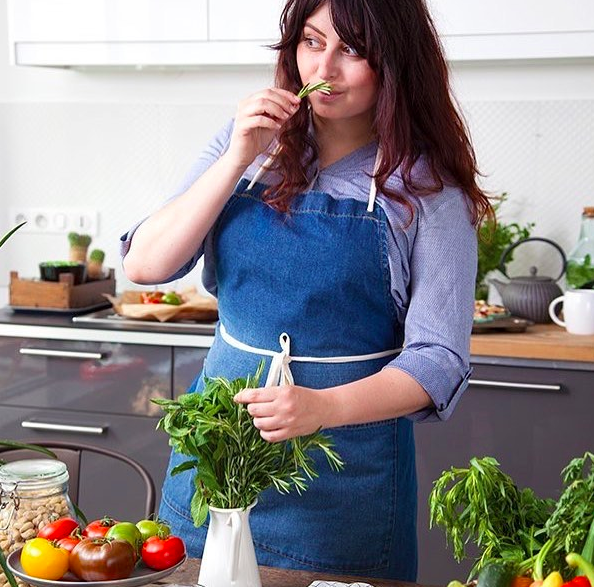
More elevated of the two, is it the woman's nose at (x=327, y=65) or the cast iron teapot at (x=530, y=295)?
the woman's nose at (x=327, y=65)

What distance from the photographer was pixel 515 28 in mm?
2938

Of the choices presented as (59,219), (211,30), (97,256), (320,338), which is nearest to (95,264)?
(97,256)

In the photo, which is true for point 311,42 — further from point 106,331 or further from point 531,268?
point 531,268

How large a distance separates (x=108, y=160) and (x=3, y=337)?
2.62 feet

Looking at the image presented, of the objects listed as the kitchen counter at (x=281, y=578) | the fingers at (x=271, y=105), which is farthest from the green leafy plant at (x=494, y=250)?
the kitchen counter at (x=281, y=578)

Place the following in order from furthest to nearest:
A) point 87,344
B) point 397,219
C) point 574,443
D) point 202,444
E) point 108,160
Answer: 1. point 108,160
2. point 87,344
3. point 574,443
4. point 397,219
5. point 202,444

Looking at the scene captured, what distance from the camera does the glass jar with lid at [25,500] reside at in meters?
1.27

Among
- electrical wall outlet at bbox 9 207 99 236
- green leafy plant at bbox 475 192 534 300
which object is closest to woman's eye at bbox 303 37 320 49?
green leafy plant at bbox 475 192 534 300

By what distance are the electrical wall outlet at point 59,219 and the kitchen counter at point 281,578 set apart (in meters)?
2.39

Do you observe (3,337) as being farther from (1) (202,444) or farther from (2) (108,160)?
(1) (202,444)

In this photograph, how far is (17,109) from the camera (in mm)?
3730

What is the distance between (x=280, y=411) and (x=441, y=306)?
410mm

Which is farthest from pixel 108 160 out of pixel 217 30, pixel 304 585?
pixel 304 585

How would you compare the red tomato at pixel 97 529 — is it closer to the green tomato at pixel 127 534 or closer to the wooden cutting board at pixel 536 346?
the green tomato at pixel 127 534
